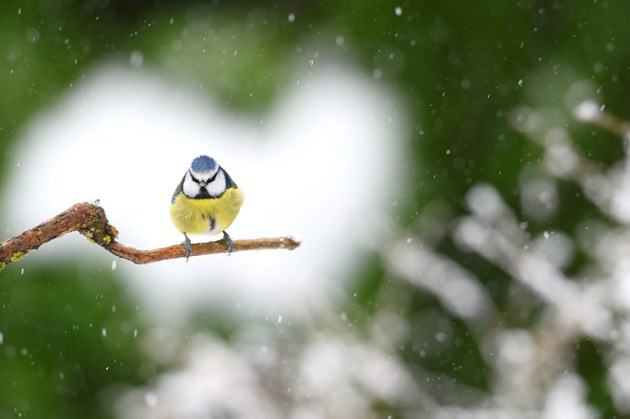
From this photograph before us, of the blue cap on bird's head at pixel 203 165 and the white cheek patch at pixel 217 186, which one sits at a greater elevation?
the white cheek patch at pixel 217 186

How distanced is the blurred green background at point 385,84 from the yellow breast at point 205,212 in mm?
2027

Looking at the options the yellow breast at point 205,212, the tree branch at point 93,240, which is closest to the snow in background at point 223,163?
the yellow breast at point 205,212

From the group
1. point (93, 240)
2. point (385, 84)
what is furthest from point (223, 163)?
point (93, 240)

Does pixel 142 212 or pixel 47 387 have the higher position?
pixel 142 212

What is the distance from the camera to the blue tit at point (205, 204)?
3.26 feet

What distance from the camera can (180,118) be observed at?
3.75 metres

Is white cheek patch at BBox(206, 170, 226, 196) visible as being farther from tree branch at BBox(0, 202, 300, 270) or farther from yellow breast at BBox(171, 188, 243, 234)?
tree branch at BBox(0, 202, 300, 270)

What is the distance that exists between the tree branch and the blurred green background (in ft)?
7.65

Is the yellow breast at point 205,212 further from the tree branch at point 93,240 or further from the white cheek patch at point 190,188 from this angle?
the tree branch at point 93,240

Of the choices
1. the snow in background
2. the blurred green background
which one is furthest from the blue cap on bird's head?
the blurred green background

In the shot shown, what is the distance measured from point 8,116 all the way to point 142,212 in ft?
3.49

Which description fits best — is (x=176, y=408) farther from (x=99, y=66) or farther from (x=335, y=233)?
(x=99, y=66)

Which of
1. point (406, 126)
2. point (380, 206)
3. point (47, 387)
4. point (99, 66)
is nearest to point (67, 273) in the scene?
point (47, 387)

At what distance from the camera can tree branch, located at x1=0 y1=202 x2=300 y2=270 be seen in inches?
21.6
